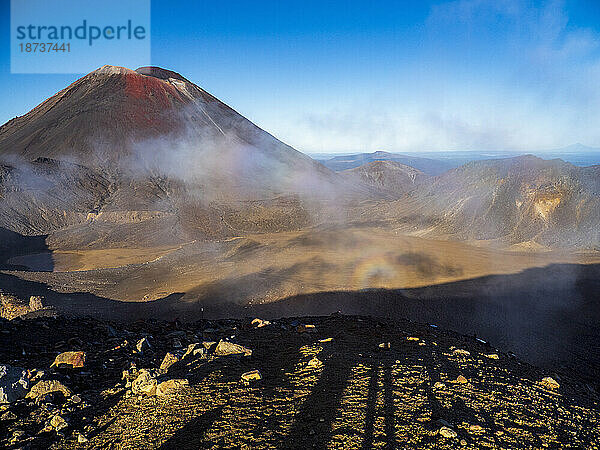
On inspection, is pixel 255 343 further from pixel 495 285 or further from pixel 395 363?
pixel 495 285

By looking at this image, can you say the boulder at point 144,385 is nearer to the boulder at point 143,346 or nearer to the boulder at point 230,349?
the boulder at point 230,349

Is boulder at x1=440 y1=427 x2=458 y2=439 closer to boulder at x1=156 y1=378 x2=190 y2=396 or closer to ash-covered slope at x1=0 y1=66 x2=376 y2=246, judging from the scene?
boulder at x1=156 y1=378 x2=190 y2=396

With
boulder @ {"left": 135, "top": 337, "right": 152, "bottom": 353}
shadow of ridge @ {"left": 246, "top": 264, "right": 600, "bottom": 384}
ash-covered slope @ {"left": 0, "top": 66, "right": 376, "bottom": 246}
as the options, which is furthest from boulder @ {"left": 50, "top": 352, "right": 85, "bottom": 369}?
ash-covered slope @ {"left": 0, "top": 66, "right": 376, "bottom": 246}

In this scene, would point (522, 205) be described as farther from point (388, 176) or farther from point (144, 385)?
point (388, 176)

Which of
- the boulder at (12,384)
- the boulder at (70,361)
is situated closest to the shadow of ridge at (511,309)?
the boulder at (70,361)

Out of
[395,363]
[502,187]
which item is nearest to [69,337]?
[395,363]

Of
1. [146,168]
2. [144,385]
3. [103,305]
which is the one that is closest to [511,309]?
[144,385]
